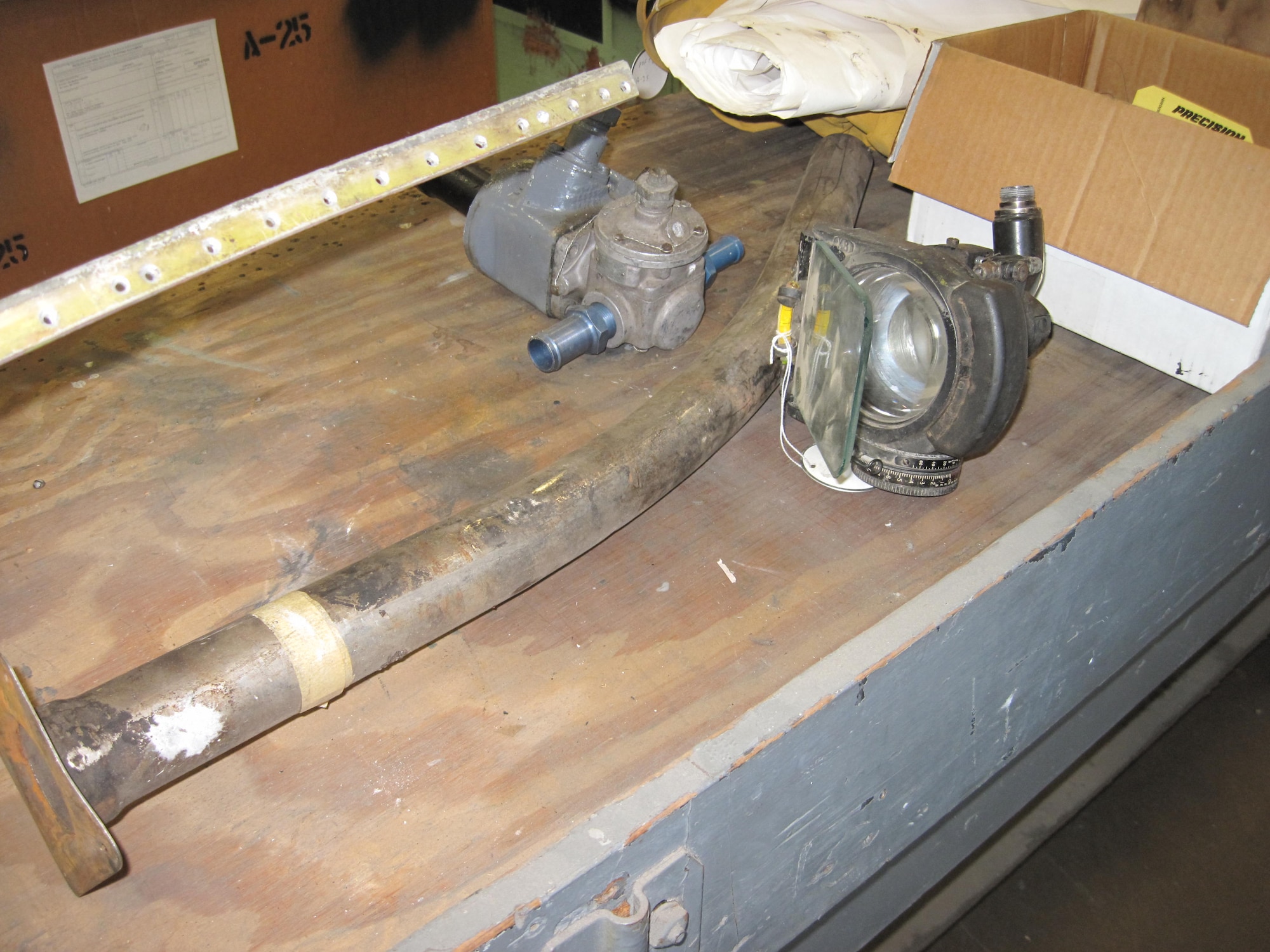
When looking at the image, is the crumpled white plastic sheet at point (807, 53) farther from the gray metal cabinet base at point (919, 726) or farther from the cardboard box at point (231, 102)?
the cardboard box at point (231, 102)

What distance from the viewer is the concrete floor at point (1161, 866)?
1.64 metres

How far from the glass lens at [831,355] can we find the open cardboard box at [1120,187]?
1.43 feet

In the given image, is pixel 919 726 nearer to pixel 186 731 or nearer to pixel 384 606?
pixel 384 606

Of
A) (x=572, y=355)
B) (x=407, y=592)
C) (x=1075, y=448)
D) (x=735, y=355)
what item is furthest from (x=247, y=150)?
(x=1075, y=448)

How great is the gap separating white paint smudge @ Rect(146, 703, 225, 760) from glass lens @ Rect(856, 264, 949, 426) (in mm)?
689

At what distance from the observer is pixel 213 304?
1.31 metres

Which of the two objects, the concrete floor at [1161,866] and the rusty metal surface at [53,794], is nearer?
the rusty metal surface at [53,794]

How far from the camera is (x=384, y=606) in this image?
826 millimetres

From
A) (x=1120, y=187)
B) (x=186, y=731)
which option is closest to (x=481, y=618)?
(x=186, y=731)

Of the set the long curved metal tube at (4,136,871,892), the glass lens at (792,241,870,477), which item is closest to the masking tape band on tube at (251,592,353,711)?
the long curved metal tube at (4,136,871,892)

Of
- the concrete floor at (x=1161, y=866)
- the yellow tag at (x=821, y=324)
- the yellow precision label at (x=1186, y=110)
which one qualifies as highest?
the yellow precision label at (x=1186, y=110)

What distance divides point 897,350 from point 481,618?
52 cm

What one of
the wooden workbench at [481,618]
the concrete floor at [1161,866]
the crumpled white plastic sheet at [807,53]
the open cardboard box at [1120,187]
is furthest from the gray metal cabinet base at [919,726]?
the crumpled white plastic sheet at [807,53]

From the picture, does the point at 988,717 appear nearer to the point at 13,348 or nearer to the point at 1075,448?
the point at 1075,448
